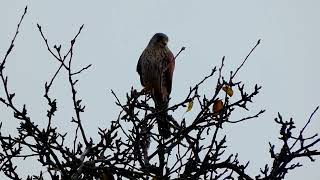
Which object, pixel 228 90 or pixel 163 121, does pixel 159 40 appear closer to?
pixel 163 121

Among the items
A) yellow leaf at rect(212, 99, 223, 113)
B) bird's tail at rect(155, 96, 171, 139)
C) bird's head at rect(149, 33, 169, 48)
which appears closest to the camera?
yellow leaf at rect(212, 99, 223, 113)

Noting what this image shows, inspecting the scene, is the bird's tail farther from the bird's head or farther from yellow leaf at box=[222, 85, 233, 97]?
the bird's head

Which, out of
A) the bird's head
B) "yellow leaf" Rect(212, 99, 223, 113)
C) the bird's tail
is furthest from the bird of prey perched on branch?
"yellow leaf" Rect(212, 99, 223, 113)

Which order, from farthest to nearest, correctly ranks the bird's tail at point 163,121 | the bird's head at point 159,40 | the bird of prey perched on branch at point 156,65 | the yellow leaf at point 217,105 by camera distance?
1. the bird's head at point 159,40
2. the bird of prey perched on branch at point 156,65
3. the bird's tail at point 163,121
4. the yellow leaf at point 217,105

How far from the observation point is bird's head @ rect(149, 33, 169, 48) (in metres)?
9.25

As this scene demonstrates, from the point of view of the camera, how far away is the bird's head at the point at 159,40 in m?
9.25

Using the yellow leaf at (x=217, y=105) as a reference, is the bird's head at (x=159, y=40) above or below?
above

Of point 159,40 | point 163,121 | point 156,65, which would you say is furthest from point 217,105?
point 159,40

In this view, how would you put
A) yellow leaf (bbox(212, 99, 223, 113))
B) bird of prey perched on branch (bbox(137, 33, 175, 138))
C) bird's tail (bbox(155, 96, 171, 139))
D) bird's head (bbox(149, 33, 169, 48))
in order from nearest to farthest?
yellow leaf (bbox(212, 99, 223, 113)) < bird's tail (bbox(155, 96, 171, 139)) < bird of prey perched on branch (bbox(137, 33, 175, 138)) < bird's head (bbox(149, 33, 169, 48))

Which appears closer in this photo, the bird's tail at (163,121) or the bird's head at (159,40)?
the bird's tail at (163,121)

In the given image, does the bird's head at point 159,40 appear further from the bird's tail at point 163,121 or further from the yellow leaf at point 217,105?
the yellow leaf at point 217,105

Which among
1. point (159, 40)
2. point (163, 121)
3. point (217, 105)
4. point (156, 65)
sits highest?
point (159, 40)

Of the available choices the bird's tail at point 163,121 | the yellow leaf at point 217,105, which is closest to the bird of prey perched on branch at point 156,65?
the bird's tail at point 163,121

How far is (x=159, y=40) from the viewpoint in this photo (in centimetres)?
936
